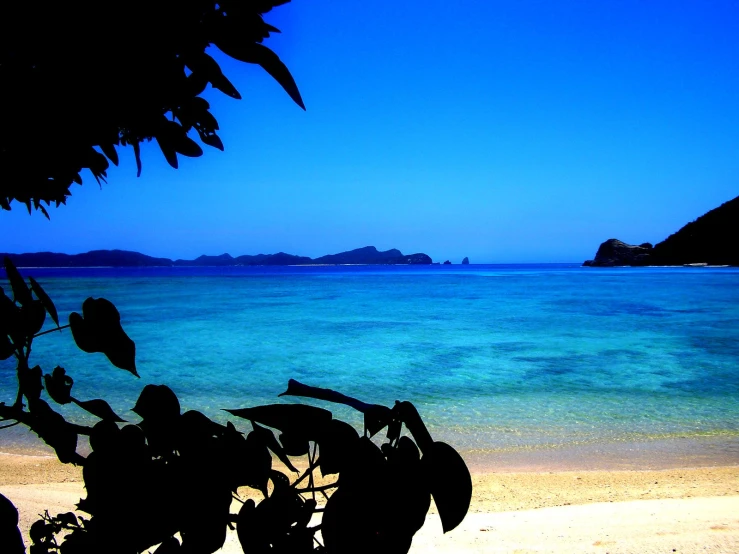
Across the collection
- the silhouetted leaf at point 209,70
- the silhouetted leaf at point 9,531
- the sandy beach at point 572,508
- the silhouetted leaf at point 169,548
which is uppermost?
the silhouetted leaf at point 209,70

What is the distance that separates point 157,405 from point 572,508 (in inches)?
174

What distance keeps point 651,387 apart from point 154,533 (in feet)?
36.1

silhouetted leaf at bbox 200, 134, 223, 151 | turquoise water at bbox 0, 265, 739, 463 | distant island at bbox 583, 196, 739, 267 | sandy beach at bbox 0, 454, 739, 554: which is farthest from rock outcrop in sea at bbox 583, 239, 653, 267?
silhouetted leaf at bbox 200, 134, 223, 151

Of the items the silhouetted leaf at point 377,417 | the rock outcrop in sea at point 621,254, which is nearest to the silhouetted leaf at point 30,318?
the silhouetted leaf at point 377,417

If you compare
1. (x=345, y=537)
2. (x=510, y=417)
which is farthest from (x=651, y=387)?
(x=345, y=537)

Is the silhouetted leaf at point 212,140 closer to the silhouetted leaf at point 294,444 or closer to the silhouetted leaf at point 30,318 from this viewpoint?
the silhouetted leaf at point 30,318

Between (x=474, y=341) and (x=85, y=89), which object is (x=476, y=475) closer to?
(x=85, y=89)

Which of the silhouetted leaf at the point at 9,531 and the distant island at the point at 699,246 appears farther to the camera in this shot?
the distant island at the point at 699,246

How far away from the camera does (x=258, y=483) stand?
0.55 meters

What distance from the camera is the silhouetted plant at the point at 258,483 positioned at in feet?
1.46

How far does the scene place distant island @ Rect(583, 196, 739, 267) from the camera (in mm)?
81812

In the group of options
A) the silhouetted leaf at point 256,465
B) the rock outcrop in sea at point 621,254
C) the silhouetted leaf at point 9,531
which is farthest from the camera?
the rock outcrop in sea at point 621,254

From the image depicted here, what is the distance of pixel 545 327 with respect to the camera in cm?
1889

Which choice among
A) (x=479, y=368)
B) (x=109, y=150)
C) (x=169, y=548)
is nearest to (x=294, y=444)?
(x=169, y=548)
